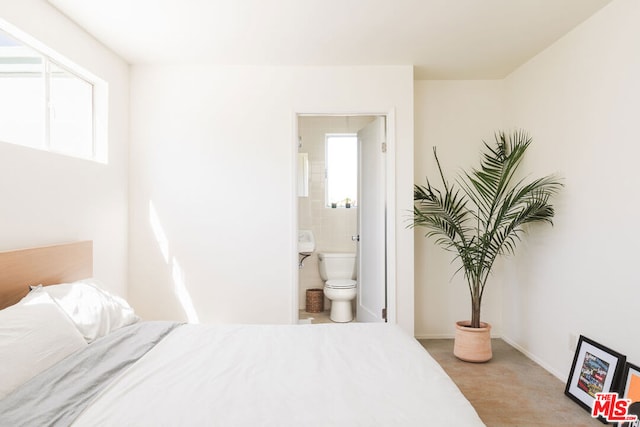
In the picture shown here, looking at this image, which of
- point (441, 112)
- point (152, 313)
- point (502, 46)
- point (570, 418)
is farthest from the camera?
point (441, 112)

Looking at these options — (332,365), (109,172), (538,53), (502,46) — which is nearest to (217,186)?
(109,172)

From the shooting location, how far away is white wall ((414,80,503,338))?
413 cm

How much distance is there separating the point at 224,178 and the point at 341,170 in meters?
1.86

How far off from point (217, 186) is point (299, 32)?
147 cm

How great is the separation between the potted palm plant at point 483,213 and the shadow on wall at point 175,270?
207 centimetres

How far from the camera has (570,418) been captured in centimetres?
254

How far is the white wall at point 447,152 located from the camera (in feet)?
13.5

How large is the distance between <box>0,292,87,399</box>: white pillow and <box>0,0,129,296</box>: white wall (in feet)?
1.97

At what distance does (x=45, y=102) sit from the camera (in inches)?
106

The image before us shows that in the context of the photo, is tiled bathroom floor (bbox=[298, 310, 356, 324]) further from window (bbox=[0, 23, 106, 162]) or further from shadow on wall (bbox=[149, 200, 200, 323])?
window (bbox=[0, 23, 106, 162])

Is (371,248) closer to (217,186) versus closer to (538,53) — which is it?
(217,186)

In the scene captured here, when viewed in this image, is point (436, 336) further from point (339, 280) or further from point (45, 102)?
point (45, 102)

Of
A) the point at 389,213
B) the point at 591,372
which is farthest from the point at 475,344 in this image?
the point at 389,213

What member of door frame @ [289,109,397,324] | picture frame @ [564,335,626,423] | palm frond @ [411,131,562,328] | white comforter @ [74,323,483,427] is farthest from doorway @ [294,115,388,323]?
white comforter @ [74,323,483,427]
